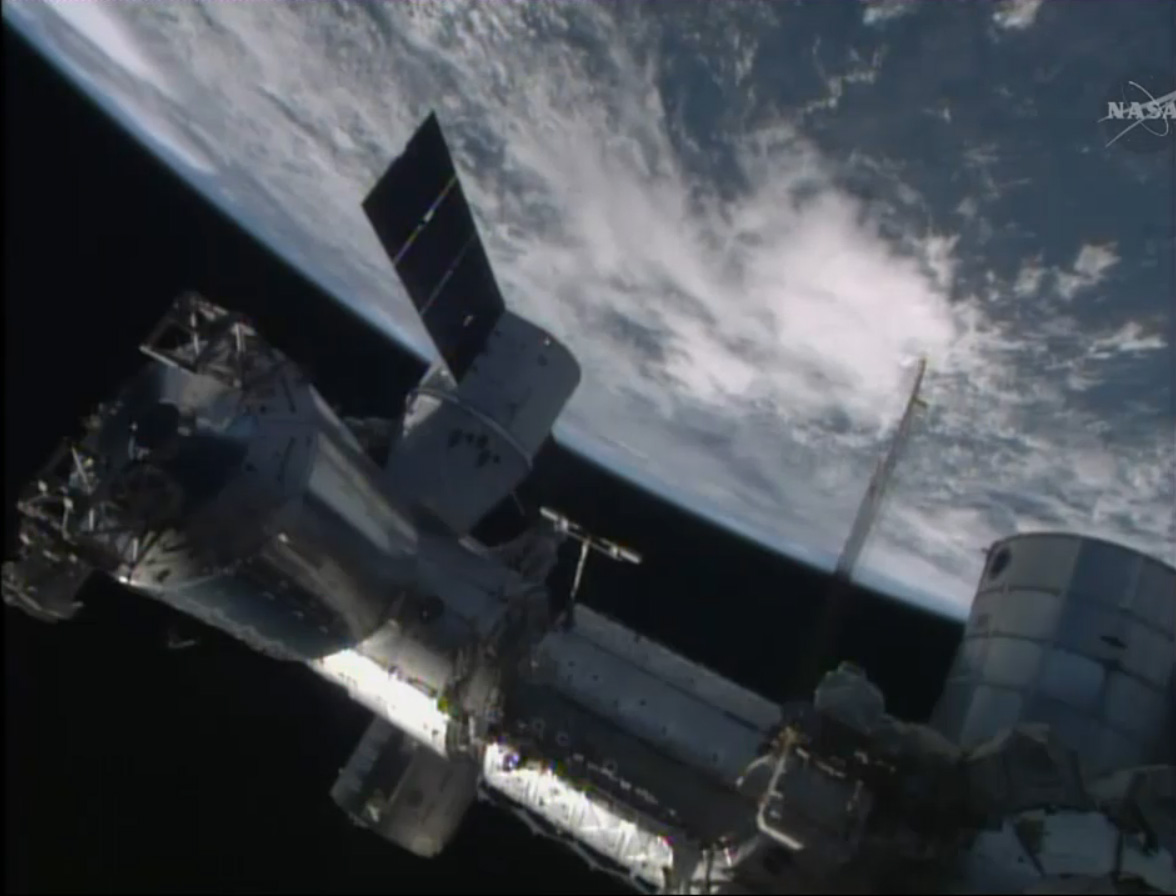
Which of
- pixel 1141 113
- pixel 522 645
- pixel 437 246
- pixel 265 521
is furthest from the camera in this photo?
pixel 437 246

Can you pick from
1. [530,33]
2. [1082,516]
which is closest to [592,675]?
[530,33]

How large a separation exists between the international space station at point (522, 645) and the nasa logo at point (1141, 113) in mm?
2019

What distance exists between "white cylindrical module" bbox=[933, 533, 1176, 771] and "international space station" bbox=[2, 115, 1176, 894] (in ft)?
0.04

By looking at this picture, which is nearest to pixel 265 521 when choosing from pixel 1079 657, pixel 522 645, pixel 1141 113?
pixel 522 645

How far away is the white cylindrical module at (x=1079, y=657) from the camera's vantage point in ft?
13.4

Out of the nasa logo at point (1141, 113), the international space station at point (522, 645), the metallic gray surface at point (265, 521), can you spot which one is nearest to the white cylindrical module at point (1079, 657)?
the international space station at point (522, 645)

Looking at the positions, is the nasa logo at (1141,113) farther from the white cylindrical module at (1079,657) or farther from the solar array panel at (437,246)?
the solar array panel at (437,246)

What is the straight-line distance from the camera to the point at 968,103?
171 inches

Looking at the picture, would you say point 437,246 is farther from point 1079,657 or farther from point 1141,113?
point 1079,657

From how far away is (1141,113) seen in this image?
3.96m

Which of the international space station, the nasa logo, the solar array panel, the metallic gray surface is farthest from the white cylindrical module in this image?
the solar array panel

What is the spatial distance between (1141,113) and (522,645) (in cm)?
393

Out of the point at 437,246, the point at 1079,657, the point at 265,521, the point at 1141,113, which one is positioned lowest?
the point at 265,521

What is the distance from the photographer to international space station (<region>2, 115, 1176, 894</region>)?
3.24 m
